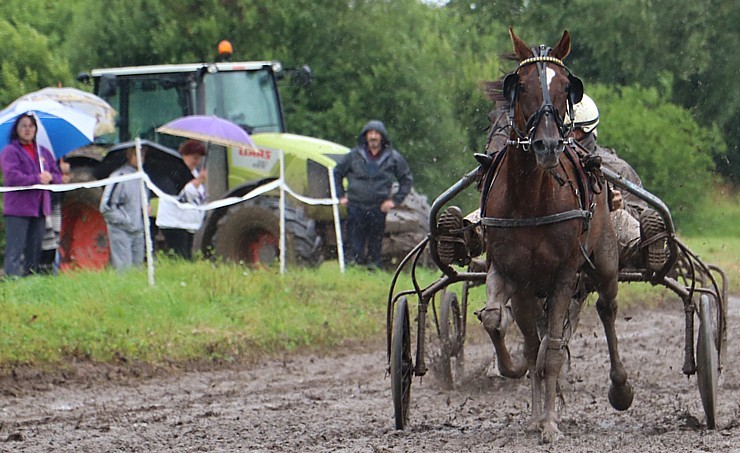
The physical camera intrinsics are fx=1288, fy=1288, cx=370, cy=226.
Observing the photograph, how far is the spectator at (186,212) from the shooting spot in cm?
1360

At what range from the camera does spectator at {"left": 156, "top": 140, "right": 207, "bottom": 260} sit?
13.6 metres

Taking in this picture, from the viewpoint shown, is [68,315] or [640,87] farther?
[640,87]

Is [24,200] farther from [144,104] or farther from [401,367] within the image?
[401,367]

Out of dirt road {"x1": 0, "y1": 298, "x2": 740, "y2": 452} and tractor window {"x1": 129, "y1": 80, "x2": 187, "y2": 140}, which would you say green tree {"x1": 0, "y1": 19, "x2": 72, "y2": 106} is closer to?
tractor window {"x1": 129, "y1": 80, "x2": 187, "y2": 140}

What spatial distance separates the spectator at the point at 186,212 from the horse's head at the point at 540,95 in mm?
7159

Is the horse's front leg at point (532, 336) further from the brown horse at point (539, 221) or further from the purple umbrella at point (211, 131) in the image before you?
the purple umbrella at point (211, 131)

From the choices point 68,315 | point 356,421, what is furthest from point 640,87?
point 356,421

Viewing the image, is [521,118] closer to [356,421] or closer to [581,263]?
[581,263]

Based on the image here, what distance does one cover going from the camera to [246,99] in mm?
15477

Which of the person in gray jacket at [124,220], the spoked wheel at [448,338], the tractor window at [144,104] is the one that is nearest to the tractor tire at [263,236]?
the person in gray jacket at [124,220]

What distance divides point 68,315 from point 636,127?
15.2m

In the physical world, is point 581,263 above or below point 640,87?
below

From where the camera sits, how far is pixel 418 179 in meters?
21.2

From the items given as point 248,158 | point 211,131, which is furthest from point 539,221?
point 248,158
